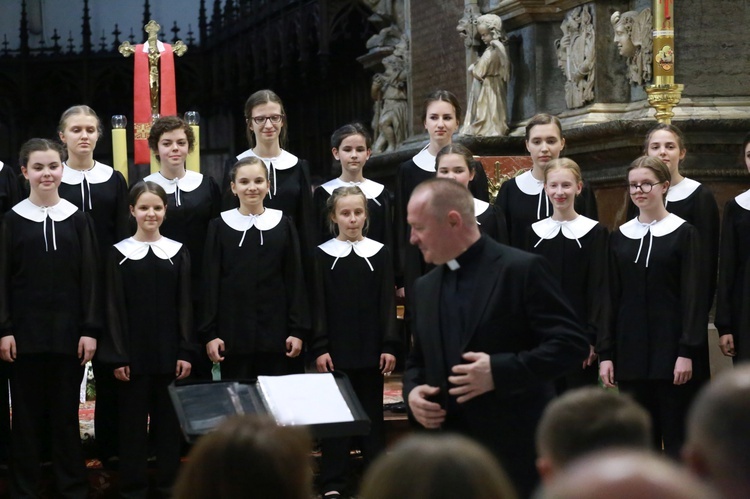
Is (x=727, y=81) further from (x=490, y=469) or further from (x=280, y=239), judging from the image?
(x=490, y=469)

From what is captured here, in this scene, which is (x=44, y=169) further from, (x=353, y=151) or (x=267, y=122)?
(x=353, y=151)

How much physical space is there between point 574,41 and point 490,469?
7.31 m

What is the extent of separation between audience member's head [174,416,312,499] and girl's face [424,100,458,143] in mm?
4407

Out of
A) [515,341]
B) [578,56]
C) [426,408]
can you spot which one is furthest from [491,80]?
[426,408]

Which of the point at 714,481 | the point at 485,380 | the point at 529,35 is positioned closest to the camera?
the point at 714,481

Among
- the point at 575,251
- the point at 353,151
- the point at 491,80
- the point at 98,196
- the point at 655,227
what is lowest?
the point at 575,251

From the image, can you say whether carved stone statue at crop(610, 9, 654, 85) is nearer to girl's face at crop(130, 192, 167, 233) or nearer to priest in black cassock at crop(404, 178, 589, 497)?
girl's face at crop(130, 192, 167, 233)

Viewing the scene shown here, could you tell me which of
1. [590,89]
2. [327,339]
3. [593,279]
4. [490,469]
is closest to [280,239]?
[327,339]

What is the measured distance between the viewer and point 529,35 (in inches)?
368

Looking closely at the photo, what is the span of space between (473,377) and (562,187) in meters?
2.28

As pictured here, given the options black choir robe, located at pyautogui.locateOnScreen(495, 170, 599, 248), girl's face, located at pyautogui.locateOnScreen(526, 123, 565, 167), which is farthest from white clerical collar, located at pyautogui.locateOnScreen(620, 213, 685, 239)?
girl's face, located at pyautogui.locateOnScreen(526, 123, 565, 167)

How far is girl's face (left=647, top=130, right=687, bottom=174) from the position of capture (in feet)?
19.1

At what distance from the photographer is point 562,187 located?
223 inches

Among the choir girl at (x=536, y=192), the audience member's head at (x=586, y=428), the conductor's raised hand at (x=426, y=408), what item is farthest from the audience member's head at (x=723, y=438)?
the choir girl at (x=536, y=192)
